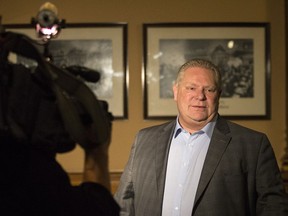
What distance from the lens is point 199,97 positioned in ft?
5.52

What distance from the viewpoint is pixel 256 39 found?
2.65 meters

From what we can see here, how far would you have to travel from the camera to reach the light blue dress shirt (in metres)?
1.59

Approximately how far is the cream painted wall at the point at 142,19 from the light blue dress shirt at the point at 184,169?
0.94 meters

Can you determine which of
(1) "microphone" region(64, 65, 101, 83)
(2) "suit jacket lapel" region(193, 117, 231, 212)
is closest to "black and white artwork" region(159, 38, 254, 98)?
(2) "suit jacket lapel" region(193, 117, 231, 212)

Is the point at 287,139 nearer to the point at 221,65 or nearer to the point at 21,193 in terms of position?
the point at 221,65

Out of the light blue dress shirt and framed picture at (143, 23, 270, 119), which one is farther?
framed picture at (143, 23, 270, 119)

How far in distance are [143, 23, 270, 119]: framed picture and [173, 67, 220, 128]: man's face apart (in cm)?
90

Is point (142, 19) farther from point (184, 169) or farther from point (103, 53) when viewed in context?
point (184, 169)

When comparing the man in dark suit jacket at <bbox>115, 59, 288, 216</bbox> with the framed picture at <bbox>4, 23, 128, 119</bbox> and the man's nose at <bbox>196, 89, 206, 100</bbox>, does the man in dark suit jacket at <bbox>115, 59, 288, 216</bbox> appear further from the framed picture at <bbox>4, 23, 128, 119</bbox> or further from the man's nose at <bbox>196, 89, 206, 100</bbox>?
the framed picture at <bbox>4, 23, 128, 119</bbox>

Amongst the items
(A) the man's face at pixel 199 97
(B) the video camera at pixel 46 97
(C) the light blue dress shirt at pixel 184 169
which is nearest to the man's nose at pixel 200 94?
(A) the man's face at pixel 199 97

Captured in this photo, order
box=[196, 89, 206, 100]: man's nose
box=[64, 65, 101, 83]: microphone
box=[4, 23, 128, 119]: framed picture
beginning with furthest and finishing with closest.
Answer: box=[4, 23, 128, 119]: framed picture < box=[196, 89, 206, 100]: man's nose < box=[64, 65, 101, 83]: microphone

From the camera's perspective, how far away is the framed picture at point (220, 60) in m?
2.62

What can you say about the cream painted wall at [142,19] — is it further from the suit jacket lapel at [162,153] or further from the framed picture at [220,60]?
the suit jacket lapel at [162,153]

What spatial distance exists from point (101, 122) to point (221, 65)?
2.08 m
